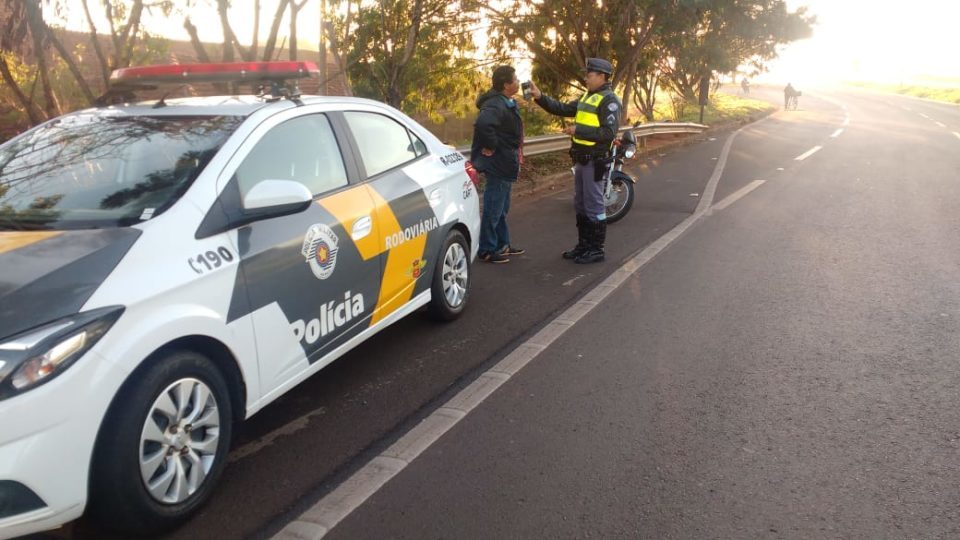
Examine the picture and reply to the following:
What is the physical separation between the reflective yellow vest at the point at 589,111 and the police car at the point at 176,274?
8.65ft

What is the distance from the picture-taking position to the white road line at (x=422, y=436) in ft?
9.78

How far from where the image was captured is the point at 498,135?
6.99m

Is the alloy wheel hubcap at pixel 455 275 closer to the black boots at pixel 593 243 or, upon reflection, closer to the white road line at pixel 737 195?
the black boots at pixel 593 243

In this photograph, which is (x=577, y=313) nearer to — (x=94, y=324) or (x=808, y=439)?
(x=808, y=439)

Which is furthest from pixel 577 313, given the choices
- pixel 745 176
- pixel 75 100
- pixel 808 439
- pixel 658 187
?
pixel 75 100

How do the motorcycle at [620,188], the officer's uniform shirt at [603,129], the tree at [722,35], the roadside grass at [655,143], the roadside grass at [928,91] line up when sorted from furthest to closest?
the roadside grass at [928,91] → the tree at [722,35] → the roadside grass at [655,143] → the motorcycle at [620,188] → the officer's uniform shirt at [603,129]

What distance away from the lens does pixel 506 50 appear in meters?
18.5

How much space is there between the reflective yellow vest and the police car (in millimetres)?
2635

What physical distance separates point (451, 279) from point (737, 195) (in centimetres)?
719

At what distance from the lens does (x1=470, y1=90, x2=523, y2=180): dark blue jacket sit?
6.87 metres

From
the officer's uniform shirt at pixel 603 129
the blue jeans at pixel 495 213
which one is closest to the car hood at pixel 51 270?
the blue jeans at pixel 495 213

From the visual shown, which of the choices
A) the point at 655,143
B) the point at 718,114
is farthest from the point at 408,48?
the point at 718,114

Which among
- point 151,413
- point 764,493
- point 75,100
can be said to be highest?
point 75,100

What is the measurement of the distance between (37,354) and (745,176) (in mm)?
12803
